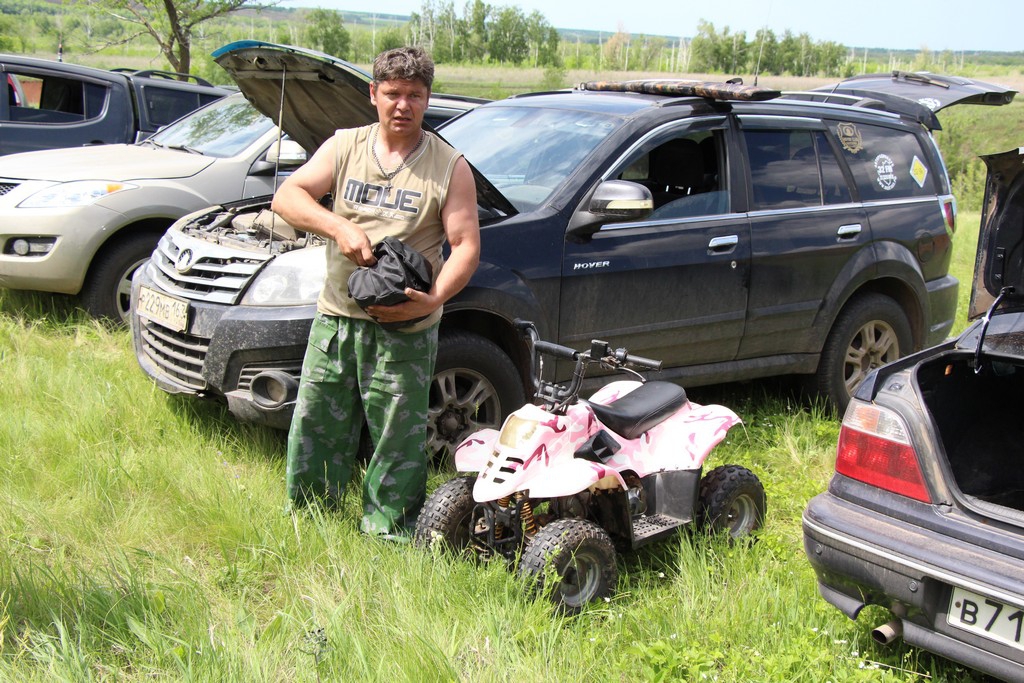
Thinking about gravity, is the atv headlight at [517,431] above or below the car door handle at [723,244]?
below

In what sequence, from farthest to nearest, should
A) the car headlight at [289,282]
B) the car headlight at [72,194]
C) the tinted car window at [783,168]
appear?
the car headlight at [72,194] < the tinted car window at [783,168] < the car headlight at [289,282]

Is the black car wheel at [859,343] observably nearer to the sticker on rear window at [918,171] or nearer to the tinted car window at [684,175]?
the sticker on rear window at [918,171]

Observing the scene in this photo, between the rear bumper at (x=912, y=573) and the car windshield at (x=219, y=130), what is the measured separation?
5333mm

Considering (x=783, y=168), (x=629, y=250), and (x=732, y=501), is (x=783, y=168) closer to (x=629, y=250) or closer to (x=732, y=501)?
(x=629, y=250)

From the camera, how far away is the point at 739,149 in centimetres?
522

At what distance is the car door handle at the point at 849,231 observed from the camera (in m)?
5.49

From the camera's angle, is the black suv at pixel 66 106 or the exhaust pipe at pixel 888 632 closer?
the exhaust pipe at pixel 888 632

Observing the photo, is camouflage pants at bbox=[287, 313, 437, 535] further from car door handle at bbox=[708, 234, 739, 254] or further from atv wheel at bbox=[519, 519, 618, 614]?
car door handle at bbox=[708, 234, 739, 254]

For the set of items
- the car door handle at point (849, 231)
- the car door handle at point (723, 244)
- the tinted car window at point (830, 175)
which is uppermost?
the tinted car window at point (830, 175)

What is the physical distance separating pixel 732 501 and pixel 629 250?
1.36m

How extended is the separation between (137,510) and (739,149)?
11.4ft

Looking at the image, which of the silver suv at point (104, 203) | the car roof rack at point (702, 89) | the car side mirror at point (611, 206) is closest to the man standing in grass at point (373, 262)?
the car side mirror at point (611, 206)

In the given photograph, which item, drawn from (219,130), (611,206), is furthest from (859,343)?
(219,130)

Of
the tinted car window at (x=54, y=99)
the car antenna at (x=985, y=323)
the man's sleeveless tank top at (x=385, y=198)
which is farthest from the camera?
the tinted car window at (x=54, y=99)
